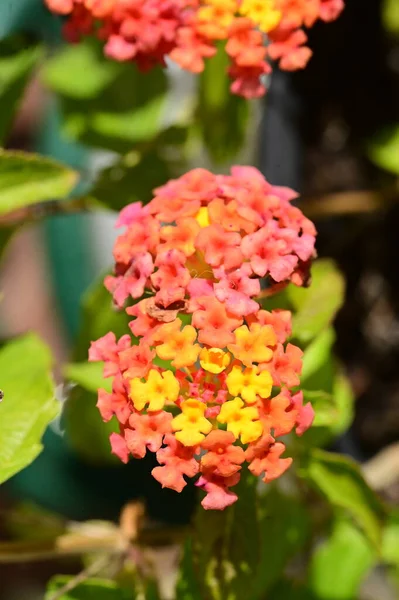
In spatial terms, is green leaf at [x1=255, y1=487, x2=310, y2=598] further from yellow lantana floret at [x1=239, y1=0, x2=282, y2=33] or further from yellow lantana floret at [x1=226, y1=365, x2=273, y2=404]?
yellow lantana floret at [x1=239, y1=0, x2=282, y2=33]

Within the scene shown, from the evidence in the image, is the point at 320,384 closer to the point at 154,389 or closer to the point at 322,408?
the point at 322,408

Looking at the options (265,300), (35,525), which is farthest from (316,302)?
(35,525)

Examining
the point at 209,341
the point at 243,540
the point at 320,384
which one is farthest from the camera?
the point at 320,384

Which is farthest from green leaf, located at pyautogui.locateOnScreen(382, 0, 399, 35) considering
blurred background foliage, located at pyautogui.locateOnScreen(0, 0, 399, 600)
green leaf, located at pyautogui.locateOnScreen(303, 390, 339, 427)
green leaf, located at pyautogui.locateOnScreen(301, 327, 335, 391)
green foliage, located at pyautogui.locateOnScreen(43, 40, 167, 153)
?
green leaf, located at pyautogui.locateOnScreen(303, 390, 339, 427)

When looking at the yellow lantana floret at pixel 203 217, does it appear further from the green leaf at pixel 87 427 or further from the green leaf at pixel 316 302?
the green leaf at pixel 87 427

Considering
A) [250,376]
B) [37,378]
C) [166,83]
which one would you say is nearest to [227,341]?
[250,376]

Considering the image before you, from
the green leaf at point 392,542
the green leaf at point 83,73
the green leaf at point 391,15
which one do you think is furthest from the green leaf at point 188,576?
the green leaf at point 391,15
